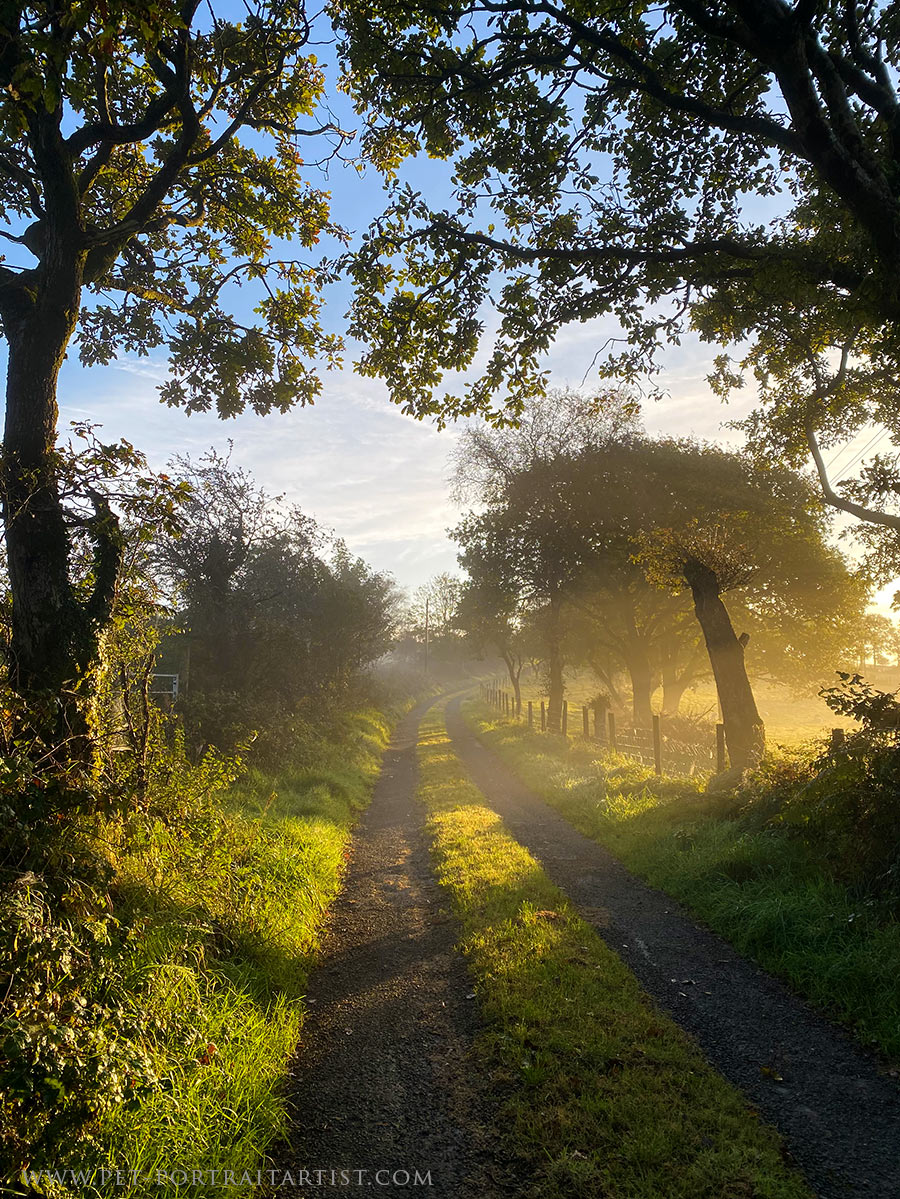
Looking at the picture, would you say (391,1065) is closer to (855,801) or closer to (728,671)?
(855,801)

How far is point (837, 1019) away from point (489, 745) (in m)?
18.9

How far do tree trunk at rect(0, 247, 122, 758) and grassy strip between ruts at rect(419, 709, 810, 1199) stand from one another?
4.43 metres

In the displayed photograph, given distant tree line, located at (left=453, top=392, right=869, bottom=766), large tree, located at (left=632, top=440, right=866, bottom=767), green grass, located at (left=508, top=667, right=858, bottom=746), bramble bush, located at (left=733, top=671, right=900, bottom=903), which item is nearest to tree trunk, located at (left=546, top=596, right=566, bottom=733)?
distant tree line, located at (left=453, top=392, right=869, bottom=766)

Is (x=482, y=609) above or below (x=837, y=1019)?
above

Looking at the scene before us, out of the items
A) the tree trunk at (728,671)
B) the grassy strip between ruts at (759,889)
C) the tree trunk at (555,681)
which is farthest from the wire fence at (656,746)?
the grassy strip between ruts at (759,889)

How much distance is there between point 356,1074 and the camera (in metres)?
4.43

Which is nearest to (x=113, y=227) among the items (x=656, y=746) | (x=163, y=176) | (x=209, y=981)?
(x=163, y=176)

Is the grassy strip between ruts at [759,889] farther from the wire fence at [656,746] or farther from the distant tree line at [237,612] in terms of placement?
the distant tree line at [237,612]

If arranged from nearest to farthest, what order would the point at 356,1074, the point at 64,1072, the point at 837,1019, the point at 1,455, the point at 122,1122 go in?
the point at 64,1072, the point at 122,1122, the point at 356,1074, the point at 837,1019, the point at 1,455

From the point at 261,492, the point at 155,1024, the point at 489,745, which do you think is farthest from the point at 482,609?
the point at 155,1024

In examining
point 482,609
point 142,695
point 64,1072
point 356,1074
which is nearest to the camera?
point 64,1072

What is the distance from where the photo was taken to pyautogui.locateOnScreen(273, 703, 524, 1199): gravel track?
353cm

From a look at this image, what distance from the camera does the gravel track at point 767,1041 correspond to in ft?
11.4

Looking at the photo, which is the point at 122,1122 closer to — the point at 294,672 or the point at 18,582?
the point at 18,582
